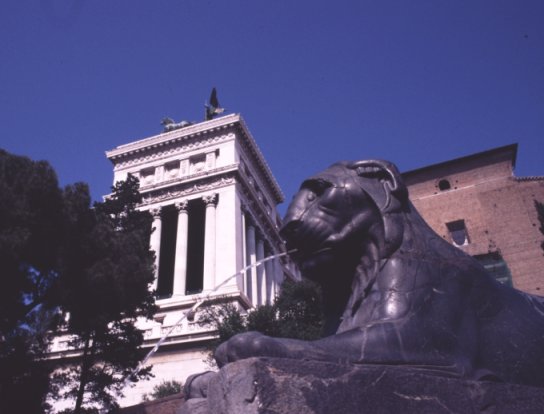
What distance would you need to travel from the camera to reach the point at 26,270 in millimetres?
16859

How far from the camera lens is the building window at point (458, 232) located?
3712 cm

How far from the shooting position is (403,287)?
2.79 metres

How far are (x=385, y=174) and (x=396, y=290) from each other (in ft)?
2.79

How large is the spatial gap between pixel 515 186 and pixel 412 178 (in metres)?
7.07

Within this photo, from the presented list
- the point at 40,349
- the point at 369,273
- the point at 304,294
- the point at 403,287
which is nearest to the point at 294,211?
the point at 369,273

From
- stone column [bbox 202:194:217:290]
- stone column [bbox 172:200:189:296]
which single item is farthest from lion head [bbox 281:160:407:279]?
stone column [bbox 172:200:189:296]

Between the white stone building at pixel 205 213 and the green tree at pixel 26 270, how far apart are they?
16385 millimetres

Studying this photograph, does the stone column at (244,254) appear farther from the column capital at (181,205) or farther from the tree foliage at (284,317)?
the tree foliage at (284,317)

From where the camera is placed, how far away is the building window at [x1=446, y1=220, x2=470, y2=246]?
37.1 metres

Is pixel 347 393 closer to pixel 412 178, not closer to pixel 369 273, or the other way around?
pixel 369 273

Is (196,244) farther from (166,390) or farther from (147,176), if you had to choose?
(166,390)

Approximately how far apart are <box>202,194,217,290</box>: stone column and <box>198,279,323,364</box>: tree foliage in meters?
10.2

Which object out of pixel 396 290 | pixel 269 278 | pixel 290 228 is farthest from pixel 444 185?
pixel 396 290

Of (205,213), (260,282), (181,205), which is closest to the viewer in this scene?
(205,213)
